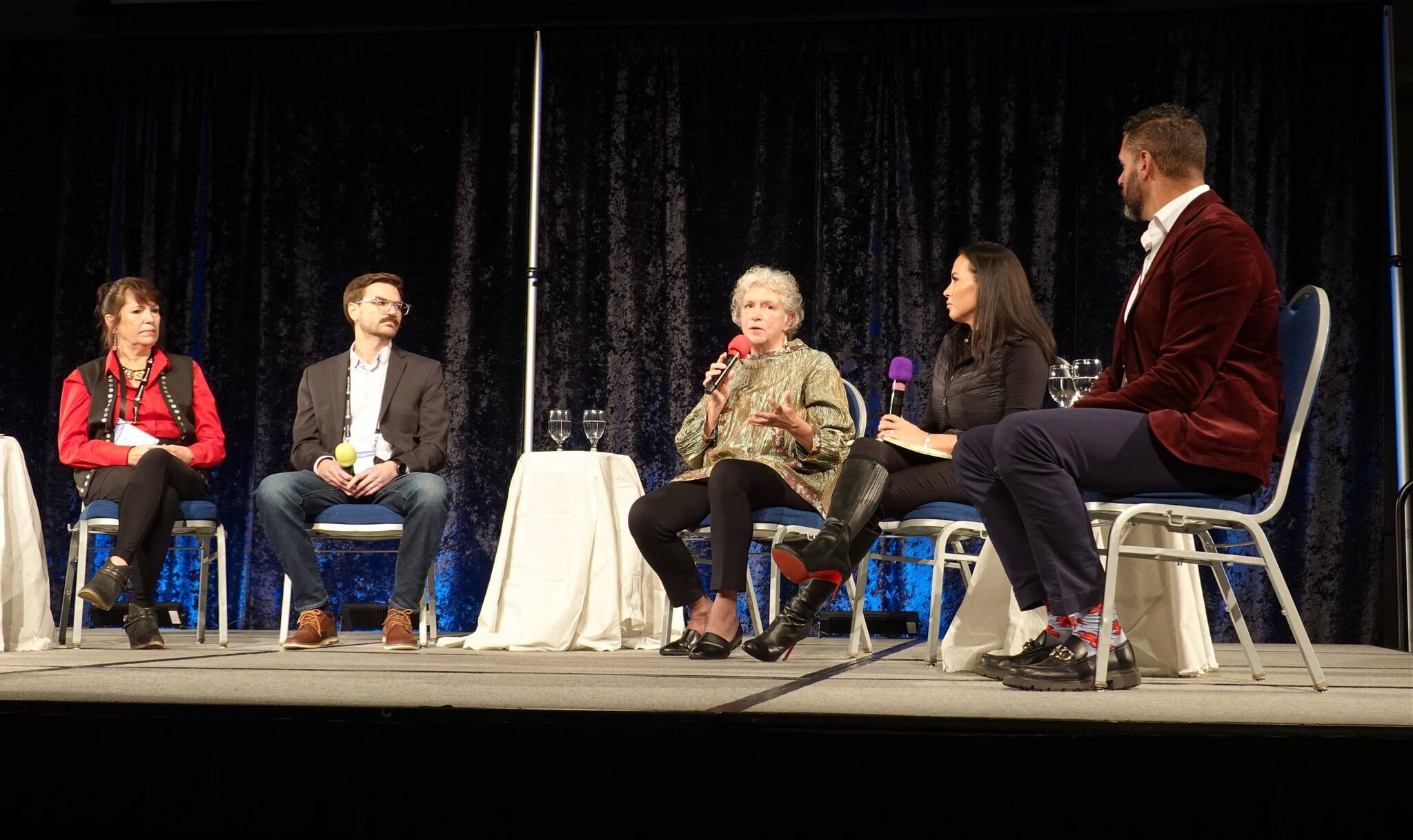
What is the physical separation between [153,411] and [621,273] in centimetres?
210

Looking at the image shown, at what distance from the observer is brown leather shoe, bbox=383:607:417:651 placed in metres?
3.70

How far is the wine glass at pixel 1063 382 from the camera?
3.16 m

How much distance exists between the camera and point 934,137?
17.6 feet

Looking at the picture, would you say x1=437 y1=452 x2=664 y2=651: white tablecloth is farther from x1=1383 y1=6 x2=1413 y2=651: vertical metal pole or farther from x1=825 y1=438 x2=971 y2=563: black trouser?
x1=1383 y1=6 x2=1413 y2=651: vertical metal pole

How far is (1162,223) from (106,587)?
3.10 metres

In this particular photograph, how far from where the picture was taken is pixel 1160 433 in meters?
2.16

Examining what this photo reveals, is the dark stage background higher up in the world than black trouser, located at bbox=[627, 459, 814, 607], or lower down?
higher up

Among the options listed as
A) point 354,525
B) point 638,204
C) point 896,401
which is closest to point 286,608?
point 354,525

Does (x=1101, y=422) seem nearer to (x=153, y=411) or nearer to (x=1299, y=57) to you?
(x=153, y=411)

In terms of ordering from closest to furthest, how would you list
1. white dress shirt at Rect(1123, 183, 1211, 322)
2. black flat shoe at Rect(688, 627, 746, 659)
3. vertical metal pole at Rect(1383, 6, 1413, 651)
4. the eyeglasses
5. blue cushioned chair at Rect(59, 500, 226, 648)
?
white dress shirt at Rect(1123, 183, 1211, 322) → black flat shoe at Rect(688, 627, 746, 659) → blue cushioned chair at Rect(59, 500, 226, 648) → the eyeglasses → vertical metal pole at Rect(1383, 6, 1413, 651)

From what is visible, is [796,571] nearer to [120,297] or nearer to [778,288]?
[778,288]

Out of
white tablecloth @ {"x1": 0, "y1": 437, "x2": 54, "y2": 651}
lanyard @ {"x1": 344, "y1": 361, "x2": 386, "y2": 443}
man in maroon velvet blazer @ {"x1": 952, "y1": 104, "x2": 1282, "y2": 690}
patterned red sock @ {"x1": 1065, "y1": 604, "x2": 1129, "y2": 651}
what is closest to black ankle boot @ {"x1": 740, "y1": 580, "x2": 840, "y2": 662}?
man in maroon velvet blazer @ {"x1": 952, "y1": 104, "x2": 1282, "y2": 690}

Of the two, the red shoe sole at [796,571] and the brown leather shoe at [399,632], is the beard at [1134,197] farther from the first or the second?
the brown leather shoe at [399,632]

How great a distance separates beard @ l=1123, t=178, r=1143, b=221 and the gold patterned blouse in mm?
1106
